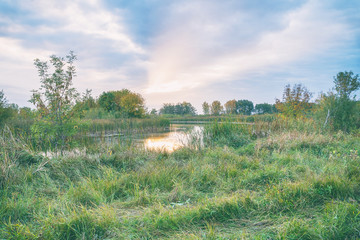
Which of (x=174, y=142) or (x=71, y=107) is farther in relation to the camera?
(x=174, y=142)

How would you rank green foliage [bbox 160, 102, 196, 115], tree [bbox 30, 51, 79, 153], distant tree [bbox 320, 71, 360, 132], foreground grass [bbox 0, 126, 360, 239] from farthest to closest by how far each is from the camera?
green foliage [bbox 160, 102, 196, 115] < distant tree [bbox 320, 71, 360, 132] < tree [bbox 30, 51, 79, 153] < foreground grass [bbox 0, 126, 360, 239]

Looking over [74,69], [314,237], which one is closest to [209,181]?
[314,237]

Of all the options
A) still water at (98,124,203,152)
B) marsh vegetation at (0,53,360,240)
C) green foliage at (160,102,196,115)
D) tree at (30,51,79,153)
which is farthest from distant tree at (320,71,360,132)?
green foliage at (160,102,196,115)

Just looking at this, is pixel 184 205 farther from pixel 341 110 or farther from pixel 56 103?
pixel 341 110

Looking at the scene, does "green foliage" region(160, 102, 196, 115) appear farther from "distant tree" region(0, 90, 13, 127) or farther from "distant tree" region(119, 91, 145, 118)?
"distant tree" region(0, 90, 13, 127)

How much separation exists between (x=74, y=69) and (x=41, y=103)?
1.43m

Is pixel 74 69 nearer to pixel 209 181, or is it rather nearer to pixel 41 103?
pixel 41 103

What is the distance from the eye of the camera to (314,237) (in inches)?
79.7

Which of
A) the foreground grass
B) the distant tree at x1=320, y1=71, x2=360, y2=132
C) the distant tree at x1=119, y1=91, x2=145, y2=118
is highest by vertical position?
the distant tree at x1=119, y1=91, x2=145, y2=118

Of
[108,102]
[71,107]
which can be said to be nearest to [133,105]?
[108,102]

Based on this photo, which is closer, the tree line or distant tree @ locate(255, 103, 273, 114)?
the tree line

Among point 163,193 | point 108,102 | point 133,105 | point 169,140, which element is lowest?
point 169,140

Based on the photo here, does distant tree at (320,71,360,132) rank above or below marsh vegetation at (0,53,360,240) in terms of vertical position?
above

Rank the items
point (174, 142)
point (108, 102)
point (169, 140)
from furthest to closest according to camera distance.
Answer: point (108, 102) → point (169, 140) → point (174, 142)
